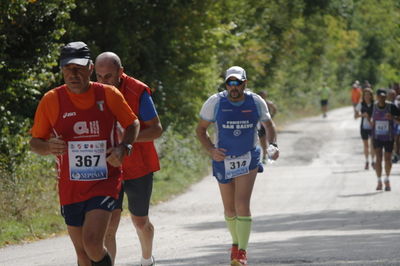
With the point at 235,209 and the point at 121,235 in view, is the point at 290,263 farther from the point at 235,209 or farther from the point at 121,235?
the point at 121,235

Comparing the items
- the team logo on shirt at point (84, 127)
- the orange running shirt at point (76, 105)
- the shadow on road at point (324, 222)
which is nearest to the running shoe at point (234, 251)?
the orange running shirt at point (76, 105)

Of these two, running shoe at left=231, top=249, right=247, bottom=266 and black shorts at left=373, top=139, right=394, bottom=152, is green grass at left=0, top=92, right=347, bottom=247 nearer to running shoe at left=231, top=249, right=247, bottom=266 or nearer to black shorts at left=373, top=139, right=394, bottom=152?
black shorts at left=373, top=139, right=394, bottom=152

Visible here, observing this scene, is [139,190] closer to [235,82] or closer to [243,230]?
[243,230]

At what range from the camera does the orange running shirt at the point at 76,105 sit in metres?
7.45

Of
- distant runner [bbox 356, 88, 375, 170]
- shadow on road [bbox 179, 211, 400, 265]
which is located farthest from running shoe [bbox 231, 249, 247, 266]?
distant runner [bbox 356, 88, 375, 170]

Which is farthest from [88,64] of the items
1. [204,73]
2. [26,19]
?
[204,73]

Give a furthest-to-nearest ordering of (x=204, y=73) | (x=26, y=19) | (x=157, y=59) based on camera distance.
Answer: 1. (x=204, y=73)
2. (x=157, y=59)
3. (x=26, y=19)

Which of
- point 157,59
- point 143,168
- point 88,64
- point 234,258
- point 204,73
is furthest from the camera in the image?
point 204,73

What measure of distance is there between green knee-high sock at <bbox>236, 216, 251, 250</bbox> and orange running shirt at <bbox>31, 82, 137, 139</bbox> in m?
2.92

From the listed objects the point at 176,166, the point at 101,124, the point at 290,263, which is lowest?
the point at 176,166

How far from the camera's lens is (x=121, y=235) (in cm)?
1445

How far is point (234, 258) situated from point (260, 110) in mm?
1442

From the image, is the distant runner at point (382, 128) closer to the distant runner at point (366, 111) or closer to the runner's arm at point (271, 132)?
the distant runner at point (366, 111)

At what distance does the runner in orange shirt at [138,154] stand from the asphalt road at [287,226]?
1472 mm
